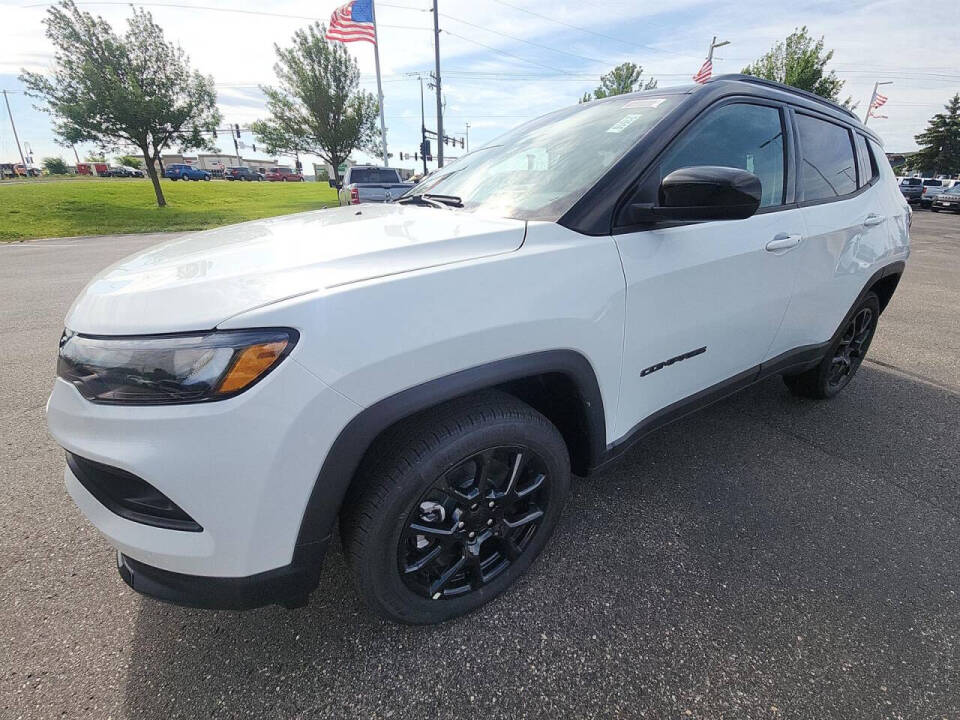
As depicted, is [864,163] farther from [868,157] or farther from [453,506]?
[453,506]

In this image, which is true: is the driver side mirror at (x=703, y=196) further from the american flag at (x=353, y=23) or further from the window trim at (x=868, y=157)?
the american flag at (x=353, y=23)

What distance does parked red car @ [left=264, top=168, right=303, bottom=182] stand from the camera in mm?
62406

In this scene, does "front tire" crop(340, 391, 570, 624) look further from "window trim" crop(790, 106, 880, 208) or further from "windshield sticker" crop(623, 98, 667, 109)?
"window trim" crop(790, 106, 880, 208)

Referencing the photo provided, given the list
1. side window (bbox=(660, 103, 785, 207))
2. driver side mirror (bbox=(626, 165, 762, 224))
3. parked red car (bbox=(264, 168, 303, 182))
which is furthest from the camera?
parked red car (bbox=(264, 168, 303, 182))

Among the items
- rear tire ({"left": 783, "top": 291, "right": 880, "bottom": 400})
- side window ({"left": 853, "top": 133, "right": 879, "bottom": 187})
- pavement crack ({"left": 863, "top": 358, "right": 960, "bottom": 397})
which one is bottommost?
pavement crack ({"left": 863, "top": 358, "right": 960, "bottom": 397})

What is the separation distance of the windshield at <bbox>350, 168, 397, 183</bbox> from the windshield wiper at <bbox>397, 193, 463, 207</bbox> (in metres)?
13.1

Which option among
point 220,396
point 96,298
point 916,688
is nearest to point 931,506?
point 916,688

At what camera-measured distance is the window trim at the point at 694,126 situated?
1.66 meters

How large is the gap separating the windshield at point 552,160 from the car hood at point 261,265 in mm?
174

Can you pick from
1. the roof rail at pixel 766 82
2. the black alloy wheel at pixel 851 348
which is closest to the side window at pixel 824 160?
the roof rail at pixel 766 82

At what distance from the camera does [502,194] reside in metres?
1.96

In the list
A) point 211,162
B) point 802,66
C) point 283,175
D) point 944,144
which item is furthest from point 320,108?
point 944,144

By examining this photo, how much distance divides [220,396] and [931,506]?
2993 millimetres

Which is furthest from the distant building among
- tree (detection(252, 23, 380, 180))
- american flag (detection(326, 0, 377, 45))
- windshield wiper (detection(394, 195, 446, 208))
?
A: windshield wiper (detection(394, 195, 446, 208))
